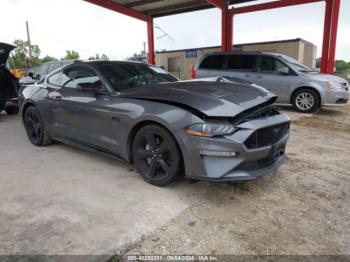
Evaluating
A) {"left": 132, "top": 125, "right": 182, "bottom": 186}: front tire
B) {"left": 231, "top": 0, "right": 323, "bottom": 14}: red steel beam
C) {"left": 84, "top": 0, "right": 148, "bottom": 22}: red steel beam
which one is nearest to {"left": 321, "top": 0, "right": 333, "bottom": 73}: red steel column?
{"left": 231, "top": 0, "right": 323, "bottom": 14}: red steel beam

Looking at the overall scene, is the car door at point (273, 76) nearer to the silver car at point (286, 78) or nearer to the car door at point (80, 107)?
the silver car at point (286, 78)

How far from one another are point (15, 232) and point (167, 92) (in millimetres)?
1920

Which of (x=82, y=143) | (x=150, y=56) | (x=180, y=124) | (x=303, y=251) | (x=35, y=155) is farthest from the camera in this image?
(x=150, y=56)

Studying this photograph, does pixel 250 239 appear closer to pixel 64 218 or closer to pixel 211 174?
pixel 211 174

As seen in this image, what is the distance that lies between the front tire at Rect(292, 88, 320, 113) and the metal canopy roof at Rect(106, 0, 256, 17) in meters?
6.21

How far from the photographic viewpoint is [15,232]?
2.33 metres

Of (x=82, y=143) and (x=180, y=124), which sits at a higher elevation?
(x=180, y=124)

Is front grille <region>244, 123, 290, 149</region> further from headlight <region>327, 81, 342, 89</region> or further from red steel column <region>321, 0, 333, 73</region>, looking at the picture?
red steel column <region>321, 0, 333, 73</region>

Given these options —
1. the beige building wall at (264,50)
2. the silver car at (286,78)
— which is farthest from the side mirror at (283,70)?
the beige building wall at (264,50)

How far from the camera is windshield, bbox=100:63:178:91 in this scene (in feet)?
11.8

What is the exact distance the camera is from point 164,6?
13.1 metres

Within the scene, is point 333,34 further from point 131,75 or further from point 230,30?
point 131,75

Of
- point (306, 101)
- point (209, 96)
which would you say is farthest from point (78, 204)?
point (306, 101)

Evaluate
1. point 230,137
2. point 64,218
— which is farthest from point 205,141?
point 64,218
